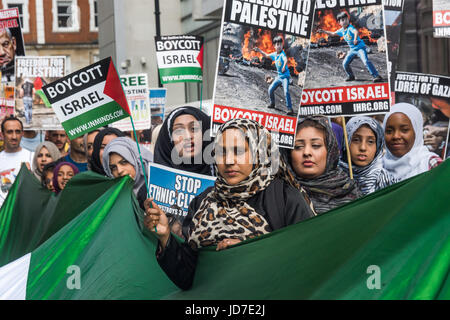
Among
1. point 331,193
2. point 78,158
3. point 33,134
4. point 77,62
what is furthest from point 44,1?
point 331,193

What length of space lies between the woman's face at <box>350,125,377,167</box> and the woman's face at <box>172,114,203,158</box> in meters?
1.50

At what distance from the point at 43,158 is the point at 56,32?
48.7m

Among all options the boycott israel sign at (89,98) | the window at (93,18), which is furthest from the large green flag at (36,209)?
the window at (93,18)

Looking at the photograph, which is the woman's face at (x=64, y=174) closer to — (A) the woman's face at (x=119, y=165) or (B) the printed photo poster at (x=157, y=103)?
(A) the woman's face at (x=119, y=165)

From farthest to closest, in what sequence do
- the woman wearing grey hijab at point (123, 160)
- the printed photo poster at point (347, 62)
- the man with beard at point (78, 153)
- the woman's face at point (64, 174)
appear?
1. the man with beard at point (78, 153)
2. the woman's face at point (64, 174)
3. the printed photo poster at point (347, 62)
4. the woman wearing grey hijab at point (123, 160)

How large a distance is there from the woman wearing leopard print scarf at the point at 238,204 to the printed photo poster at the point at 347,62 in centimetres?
300

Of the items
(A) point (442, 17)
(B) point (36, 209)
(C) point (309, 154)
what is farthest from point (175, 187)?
(A) point (442, 17)

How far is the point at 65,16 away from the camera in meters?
58.5

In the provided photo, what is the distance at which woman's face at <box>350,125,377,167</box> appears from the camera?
23.2 ft

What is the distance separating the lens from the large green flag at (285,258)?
267cm

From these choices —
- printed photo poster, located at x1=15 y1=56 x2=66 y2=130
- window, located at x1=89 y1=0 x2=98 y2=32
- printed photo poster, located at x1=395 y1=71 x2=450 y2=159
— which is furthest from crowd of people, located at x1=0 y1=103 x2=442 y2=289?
window, located at x1=89 y1=0 x2=98 y2=32

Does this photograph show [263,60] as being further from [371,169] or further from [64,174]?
[64,174]

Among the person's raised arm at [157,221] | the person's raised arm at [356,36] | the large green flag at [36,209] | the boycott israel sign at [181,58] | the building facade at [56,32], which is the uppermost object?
the building facade at [56,32]

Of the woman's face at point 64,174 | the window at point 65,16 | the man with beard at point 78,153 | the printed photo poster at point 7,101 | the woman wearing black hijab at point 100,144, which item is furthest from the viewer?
the window at point 65,16
